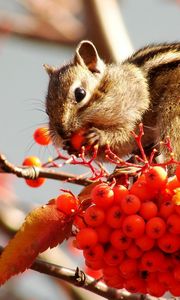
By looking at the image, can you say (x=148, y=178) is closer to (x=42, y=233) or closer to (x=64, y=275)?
(x=42, y=233)

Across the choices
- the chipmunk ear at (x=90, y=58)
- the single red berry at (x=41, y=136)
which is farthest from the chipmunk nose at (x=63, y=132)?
the chipmunk ear at (x=90, y=58)

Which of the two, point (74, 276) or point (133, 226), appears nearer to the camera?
point (133, 226)

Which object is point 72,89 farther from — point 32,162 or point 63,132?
point 32,162

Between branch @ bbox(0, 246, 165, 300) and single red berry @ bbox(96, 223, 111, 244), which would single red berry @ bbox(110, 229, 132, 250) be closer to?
single red berry @ bbox(96, 223, 111, 244)

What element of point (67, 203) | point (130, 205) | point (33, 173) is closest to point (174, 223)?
point (130, 205)

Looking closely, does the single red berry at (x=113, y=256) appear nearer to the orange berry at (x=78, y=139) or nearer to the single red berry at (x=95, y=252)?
the single red berry at (x=95, y=252)

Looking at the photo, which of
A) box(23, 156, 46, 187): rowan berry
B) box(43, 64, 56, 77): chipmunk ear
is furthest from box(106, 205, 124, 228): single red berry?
box(43, 64, 56, 77): chipmunk ear
